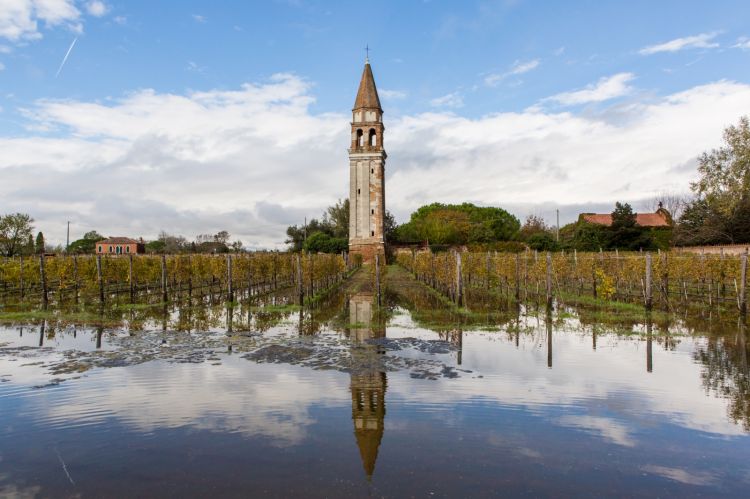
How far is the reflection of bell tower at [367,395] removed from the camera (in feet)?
19.5

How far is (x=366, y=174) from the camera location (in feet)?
194

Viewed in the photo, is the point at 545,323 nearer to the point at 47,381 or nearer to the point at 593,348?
the point at 593,348

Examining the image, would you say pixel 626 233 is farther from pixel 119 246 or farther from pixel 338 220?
pixel 119 246

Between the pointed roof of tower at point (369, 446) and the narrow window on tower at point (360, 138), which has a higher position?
the narrow window on tower at point (360, 138)

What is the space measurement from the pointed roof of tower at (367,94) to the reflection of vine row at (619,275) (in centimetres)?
3198

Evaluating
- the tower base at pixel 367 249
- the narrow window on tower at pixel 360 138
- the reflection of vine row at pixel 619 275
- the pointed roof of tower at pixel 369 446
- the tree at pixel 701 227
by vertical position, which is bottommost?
the pointed roof of tower at pixel 369 446

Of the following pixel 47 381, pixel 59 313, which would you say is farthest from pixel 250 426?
pixel 59 313

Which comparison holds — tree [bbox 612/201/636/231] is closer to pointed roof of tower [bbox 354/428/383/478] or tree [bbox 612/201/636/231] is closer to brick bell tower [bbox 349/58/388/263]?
brick bell tower [bbox 349/58/388/263]

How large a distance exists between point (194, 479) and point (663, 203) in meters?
101

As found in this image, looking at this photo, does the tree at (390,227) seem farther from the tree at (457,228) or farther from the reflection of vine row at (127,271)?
the reflection of vine row at (127,271)

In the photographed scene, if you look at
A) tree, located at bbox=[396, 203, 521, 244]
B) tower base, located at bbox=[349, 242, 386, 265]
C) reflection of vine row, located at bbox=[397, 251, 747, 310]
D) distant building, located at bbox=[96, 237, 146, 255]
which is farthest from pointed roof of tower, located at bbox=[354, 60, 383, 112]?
distant building, located at bbox=[96, 237, 146, 255]

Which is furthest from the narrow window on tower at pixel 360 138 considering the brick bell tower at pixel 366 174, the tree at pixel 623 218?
the tree at pixel 623 218

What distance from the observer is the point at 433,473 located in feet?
17.3

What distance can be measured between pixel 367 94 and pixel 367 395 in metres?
55.2
